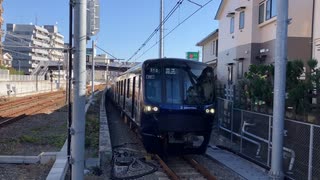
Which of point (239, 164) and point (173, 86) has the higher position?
point (173, 86)

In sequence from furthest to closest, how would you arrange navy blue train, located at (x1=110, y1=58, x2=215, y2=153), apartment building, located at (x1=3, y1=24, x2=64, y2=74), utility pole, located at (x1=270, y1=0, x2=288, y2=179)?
apartment building, located at (x1=3, y1=24, x2=64, y2=74) < navy blue train, located at (x1=110, y1=58, x2=215, y2=153) < utility pole, located at (x1=270, y1=0, x2=288, y2=179)

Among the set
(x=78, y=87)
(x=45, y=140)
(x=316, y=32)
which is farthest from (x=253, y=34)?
(x=78, y=87)

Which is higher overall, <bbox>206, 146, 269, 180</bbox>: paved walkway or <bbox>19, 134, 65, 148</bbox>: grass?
<bbox>19, 134, 65, 148</bbox>: grass

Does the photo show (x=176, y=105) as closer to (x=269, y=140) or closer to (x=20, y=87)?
(x=269, y=140)

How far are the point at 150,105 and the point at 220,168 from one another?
240 cm

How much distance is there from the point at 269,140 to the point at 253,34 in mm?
12149

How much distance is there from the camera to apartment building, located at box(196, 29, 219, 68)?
32.7 meters

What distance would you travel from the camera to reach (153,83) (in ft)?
36.6

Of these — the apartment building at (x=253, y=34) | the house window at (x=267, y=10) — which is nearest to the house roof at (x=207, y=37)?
the apartment building at (x=253, y=34)

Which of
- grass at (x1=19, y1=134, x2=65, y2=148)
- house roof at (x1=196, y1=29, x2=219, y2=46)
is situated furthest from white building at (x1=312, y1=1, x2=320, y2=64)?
house roof at (x1=196, y1=29, x2=219, y2=46)

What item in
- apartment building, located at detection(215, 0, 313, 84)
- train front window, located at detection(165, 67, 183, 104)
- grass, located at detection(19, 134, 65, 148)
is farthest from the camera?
apartment building, located at detection(215, 0, 313, 84)

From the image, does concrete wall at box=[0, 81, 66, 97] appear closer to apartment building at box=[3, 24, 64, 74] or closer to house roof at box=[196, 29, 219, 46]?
apartment building at box=[3, 24, 64, 74]

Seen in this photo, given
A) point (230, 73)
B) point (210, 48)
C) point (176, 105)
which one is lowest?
point (176, 105)

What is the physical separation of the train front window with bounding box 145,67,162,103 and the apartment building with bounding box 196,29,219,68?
2060 centimetres
